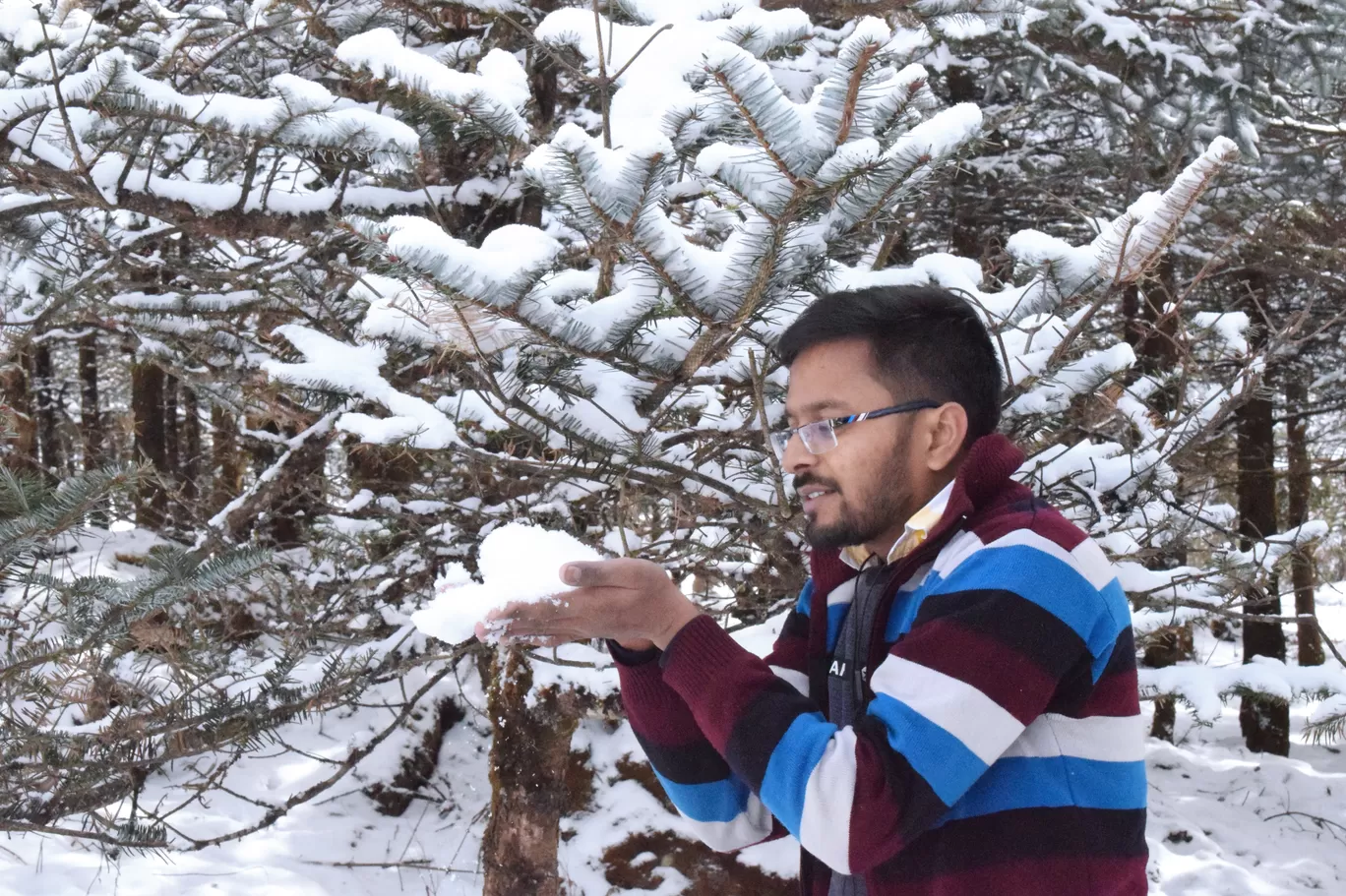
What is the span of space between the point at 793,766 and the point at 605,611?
0.33 meters

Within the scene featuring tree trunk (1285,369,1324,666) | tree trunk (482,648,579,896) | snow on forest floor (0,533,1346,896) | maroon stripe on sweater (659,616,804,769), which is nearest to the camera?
Answer: maroon stripe on sweater (659,616,804,769)

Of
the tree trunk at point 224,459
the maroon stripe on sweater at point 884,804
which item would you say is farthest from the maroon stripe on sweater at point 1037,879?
the tree trunk at point 224,459

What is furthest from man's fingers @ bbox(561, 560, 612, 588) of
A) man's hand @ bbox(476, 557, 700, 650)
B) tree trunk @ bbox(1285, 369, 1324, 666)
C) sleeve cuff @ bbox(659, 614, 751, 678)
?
tree trunk @ bbox(1285, 369, 1324, 666)

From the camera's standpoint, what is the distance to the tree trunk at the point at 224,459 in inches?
230

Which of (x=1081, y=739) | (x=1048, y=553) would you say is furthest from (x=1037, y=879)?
(x=1048, y=553)

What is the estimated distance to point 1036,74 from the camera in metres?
4.73

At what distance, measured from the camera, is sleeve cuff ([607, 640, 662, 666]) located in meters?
1.42

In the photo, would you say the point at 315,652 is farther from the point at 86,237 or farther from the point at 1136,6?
the point at 1136,6

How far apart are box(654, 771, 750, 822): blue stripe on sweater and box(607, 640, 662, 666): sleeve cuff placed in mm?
184

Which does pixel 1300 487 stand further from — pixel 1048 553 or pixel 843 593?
pixel 1048 553

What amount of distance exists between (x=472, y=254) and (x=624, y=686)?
0.72m

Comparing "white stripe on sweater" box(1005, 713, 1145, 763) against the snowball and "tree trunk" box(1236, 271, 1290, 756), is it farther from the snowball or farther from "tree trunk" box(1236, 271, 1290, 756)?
"tree trunk" box(1236, 271, 1290, 756)

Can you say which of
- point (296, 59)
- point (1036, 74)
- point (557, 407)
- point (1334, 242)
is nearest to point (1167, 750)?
point (1334, 242)

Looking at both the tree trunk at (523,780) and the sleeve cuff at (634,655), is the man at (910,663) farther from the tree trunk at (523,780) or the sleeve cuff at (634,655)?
the tree trunk at (523,780)
